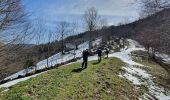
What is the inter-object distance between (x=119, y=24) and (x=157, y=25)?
487 feet

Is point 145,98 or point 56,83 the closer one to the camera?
point 56,83

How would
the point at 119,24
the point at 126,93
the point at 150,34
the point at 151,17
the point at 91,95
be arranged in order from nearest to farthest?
the point at 151,17, the point at 150,34, the point at 91,95, the point at 126,93, the point at 119,24

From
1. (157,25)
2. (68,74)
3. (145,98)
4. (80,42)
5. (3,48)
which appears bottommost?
(80,42)

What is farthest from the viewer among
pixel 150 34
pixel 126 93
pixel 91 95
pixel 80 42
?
pixel 80 42

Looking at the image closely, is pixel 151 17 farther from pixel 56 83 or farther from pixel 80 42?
pixel 80 42

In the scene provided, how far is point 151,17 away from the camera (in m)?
11.5

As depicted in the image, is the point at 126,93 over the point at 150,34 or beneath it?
beneath

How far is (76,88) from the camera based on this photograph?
22.5m

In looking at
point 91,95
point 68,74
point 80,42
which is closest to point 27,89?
point 91,95

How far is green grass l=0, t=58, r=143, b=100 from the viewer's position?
19.1 m

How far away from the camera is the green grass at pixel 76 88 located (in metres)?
19.1

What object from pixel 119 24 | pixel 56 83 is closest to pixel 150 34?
pixel 56 83

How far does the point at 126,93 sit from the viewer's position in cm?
2636

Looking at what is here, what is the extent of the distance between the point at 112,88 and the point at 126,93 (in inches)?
42.9
